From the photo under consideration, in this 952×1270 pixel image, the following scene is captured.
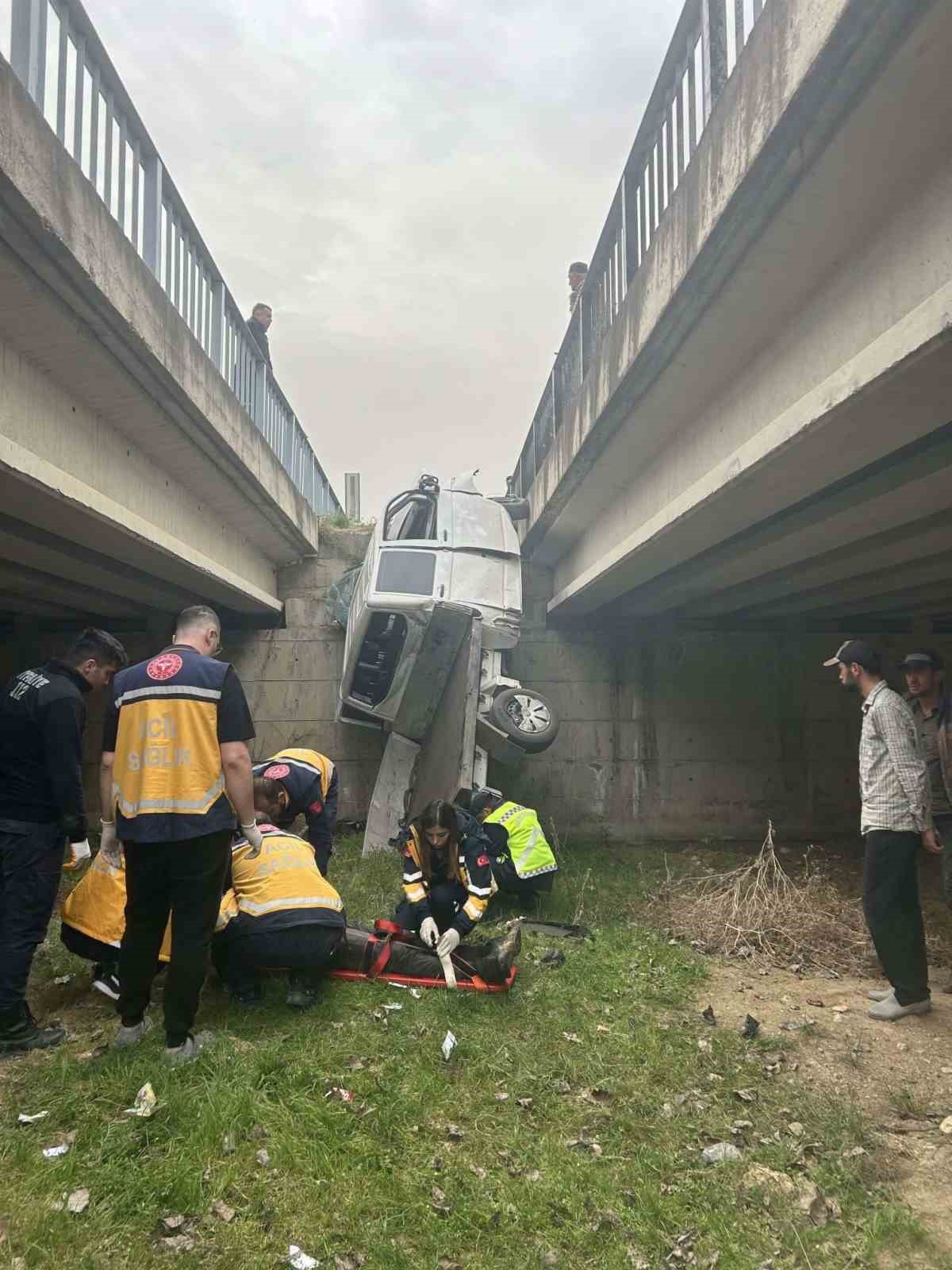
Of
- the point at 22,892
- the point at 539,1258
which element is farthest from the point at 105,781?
the point at 539,1258

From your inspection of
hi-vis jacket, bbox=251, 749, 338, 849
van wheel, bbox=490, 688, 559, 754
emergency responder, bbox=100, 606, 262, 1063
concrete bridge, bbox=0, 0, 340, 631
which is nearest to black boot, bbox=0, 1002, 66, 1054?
emergency responder, bbox=100, 606, 262, 1063

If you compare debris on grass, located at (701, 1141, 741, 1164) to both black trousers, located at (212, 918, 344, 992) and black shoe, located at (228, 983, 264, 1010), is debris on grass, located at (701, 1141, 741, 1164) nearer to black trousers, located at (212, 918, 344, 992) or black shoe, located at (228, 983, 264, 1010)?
black trousers, located at (212, 918, 344, 992)

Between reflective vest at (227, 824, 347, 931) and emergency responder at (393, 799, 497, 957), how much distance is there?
2.14 ft

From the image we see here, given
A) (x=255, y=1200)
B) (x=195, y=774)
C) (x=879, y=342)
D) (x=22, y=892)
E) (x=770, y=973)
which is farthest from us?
(x=770, y=973)

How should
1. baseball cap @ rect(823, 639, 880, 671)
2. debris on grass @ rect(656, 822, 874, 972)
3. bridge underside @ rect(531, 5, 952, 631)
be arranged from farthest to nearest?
1. debris on grass @ rect(656, 822, 874, 972)
2. baseball cap @ rect(823, 639, 880, 671)
3. bridge underside @ rect(531, 5, 952, 631)

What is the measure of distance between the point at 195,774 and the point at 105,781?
0.76 m

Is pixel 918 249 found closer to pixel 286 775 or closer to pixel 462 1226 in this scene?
pixel 462 1226

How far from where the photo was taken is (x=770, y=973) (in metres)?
4.92

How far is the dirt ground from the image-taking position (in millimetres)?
2727

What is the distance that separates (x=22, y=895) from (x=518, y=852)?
3.25 m

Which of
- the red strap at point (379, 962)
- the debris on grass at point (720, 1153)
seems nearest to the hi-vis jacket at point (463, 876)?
the red strap at point (379, 962)

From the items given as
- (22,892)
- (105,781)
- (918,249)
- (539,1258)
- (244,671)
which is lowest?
(539,1258)

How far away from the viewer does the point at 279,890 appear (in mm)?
3723

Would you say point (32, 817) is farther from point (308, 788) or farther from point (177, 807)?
point (308, 788)
